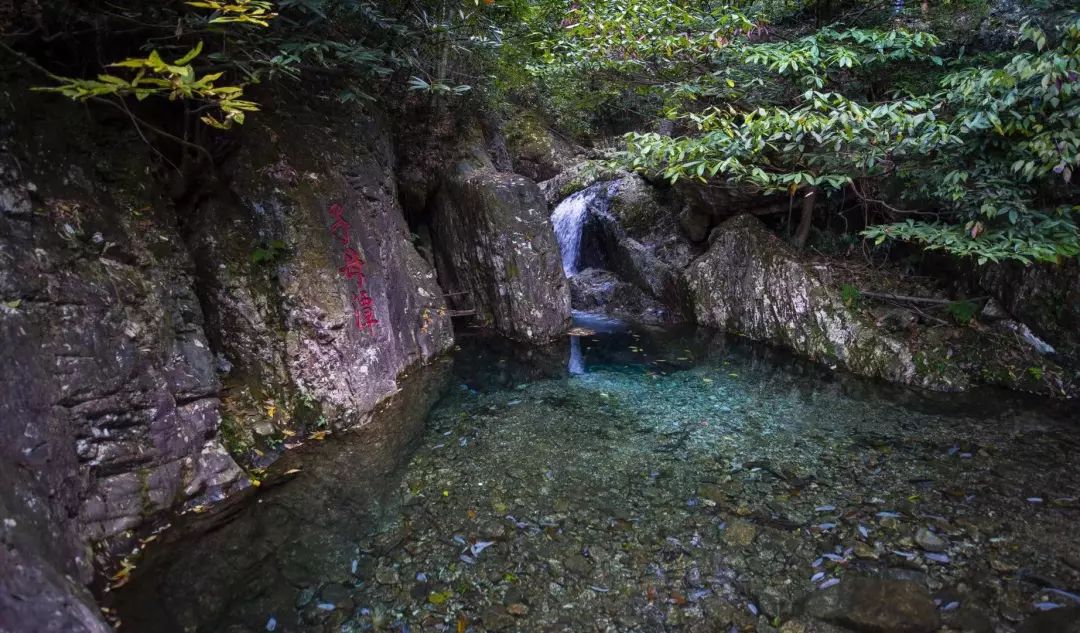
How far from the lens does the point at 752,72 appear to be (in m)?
8.57

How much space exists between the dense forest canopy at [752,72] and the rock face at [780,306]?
1365mm

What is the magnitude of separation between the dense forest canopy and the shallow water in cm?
286

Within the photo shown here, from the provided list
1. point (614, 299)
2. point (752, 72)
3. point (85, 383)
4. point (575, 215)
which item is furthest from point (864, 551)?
point (575, 215)

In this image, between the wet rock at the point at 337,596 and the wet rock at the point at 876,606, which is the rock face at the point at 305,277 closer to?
the wet rock at the point at 337,596

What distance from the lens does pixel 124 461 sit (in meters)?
4.18

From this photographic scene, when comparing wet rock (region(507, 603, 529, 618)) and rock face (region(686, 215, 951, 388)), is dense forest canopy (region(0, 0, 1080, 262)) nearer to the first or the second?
rock face (region(686, 215, 951, 388))

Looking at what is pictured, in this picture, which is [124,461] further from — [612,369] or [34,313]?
[612,369]

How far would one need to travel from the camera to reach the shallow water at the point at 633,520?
3762 mm

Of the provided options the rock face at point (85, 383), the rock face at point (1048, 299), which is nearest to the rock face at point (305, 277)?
the rock face at point (85, 383)

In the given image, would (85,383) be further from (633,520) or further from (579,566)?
(633,520)

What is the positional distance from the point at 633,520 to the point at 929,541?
2.48m

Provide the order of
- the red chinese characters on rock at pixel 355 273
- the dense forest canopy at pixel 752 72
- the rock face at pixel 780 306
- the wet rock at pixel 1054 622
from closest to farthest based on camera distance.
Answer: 1. the wet rock at pixel 1054 622
2. the dense forest canopy at pixel 752 72
3. the red chinese characters on rock at pixel 355 273
4. the rock face at pixel 780 306

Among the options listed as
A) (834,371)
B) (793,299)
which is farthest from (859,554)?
(793,299)

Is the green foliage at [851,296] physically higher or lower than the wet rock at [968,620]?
higher
